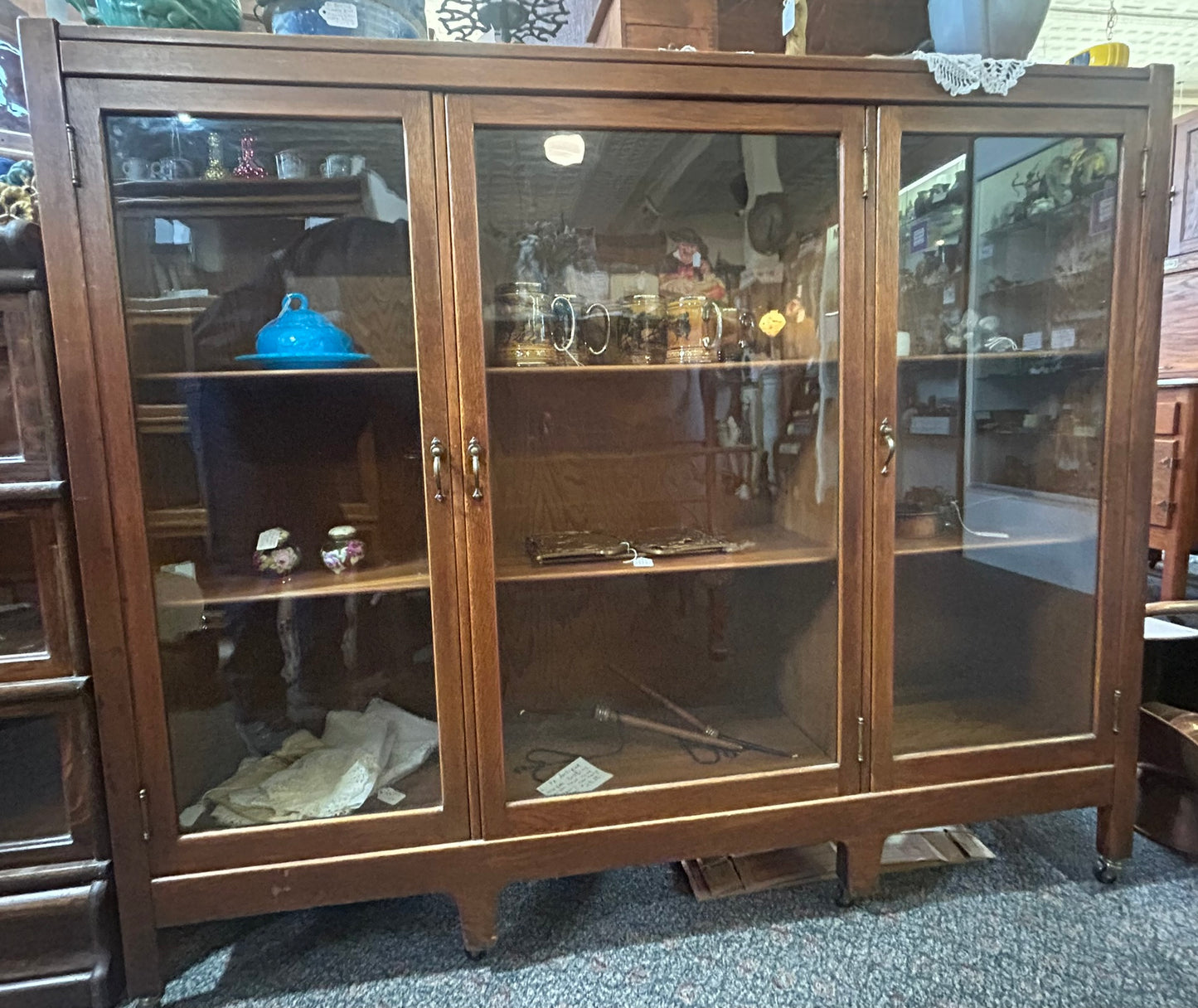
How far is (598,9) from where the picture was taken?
55.4 inches

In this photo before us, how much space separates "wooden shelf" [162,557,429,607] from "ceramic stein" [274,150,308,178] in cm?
69

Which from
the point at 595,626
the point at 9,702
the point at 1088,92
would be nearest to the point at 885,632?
the point at 595,626

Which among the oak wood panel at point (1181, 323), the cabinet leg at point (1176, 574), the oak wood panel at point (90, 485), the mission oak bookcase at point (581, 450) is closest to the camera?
the oak wood panel at point (90, 485)

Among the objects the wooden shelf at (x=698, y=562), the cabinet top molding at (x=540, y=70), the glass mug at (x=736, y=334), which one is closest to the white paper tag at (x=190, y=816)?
the wooden shelf at (x=698, y=562)

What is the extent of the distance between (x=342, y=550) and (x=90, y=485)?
41cm

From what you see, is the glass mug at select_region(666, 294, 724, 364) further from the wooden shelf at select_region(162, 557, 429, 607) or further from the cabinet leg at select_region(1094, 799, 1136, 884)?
the cabinet leg at select_region(1094, 799, 1136, 884)

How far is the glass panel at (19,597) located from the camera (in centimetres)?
108

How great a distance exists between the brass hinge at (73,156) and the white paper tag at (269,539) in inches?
24.0

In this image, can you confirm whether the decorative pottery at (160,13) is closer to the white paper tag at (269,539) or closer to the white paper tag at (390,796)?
the white paper tag at (269,539)

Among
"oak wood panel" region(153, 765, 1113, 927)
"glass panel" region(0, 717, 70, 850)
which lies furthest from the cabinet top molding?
"oak wood panel" region(153, 765, 1113, 927)

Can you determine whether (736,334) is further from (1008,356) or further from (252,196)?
(252,196)

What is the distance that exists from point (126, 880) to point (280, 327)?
3.05 ft

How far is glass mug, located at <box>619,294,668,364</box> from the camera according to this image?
4.61 ft

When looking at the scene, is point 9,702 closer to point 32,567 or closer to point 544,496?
point 32,567
